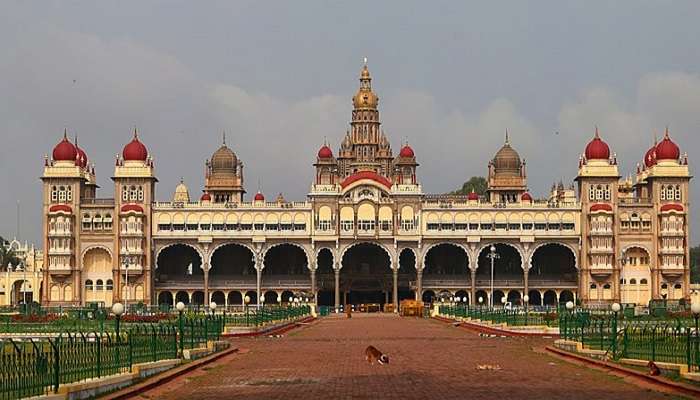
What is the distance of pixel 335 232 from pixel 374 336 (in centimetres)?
5864

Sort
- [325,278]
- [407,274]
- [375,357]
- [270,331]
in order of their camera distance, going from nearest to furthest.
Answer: [375,357]
[270,331]
[325,278]
[407,274]

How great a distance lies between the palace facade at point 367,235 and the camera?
107 meters

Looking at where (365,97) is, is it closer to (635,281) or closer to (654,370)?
(635,281)

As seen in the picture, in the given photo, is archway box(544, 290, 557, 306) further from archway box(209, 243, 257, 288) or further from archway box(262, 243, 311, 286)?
archway box(209, 243, 257, 288)

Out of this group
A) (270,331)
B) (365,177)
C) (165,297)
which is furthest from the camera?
(165,297)

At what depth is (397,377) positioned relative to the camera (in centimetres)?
2767

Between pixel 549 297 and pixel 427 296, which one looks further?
pixel 427 296

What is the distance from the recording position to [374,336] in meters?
51.3

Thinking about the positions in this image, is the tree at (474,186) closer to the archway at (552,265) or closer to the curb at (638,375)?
the archway at (552,265)

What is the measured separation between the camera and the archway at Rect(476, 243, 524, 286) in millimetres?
111500

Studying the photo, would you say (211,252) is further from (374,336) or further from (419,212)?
(374,336)

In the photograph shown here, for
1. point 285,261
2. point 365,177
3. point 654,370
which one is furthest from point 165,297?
point 654,370

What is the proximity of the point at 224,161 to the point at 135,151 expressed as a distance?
1393 centimetres

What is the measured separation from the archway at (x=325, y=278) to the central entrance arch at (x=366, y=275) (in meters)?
1.05
